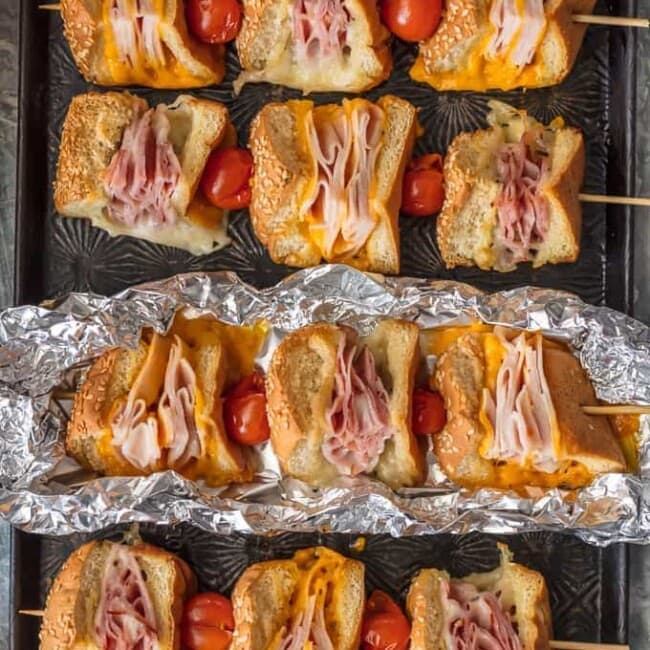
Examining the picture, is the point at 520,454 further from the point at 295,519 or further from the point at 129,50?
the point at 129,50

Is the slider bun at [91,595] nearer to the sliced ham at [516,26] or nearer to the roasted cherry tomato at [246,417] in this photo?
the roasted cherry tomato at [246,417]

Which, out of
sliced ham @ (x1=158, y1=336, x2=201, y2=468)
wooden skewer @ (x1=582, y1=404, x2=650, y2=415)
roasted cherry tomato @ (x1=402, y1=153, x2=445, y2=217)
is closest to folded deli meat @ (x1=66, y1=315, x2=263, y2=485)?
sliced ham @ (x1=158, y1=336, x2=201, y2=468)

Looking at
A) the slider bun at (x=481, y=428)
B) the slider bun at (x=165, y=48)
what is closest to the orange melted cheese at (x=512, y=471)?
the slider bun at (x=481, y=428)

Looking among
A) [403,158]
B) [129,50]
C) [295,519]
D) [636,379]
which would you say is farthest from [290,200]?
[636,379]

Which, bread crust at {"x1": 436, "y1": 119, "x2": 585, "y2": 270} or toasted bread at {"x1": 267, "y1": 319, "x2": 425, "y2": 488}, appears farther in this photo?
bread crust at {"x1": 436, "y1": 119, "x2": 585, "y2": 270}

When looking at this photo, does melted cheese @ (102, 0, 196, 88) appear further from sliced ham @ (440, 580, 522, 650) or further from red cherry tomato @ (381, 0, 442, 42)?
sliced ham @ (440, 580, 522, 650)
